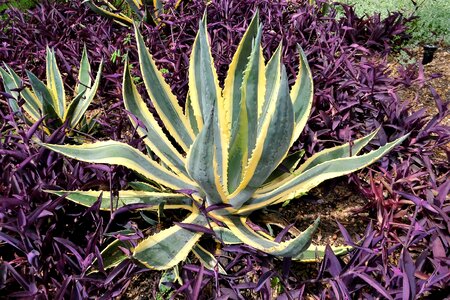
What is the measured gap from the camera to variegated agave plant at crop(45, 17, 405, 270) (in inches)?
51.8

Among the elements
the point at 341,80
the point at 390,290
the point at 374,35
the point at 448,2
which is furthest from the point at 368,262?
the point at 448,2

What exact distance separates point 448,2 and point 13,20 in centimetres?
284

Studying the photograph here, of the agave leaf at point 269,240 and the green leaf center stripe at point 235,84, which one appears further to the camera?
the green leaf center stripe at point 235,84

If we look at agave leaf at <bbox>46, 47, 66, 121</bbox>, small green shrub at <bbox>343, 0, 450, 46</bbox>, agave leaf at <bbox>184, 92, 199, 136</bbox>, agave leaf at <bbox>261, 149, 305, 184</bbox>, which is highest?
agave leaf at <bbox>46, 47, 66, 121</bbox>

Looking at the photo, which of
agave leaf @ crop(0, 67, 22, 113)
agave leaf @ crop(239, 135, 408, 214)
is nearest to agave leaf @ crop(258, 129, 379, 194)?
agave leaf @ crop(239, 135, 408, 214)

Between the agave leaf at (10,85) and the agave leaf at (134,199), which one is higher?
the agave leaf at (10,85)

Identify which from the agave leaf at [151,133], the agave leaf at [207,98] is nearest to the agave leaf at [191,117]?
the agave leaf at [207,98]

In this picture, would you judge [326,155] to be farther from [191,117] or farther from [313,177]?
[191,117]

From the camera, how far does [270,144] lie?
1317mm

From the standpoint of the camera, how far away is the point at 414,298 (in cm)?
129

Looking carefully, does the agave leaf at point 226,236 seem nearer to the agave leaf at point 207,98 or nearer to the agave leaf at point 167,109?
the agave leaf at point 207,98

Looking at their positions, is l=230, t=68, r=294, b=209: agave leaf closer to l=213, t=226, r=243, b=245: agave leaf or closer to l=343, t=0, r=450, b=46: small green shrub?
l=213, t=226, r=243, b=245: agave leaf

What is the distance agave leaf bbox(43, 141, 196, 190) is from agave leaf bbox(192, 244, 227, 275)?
0.76 feet

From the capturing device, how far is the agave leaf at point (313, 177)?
1471 mm
